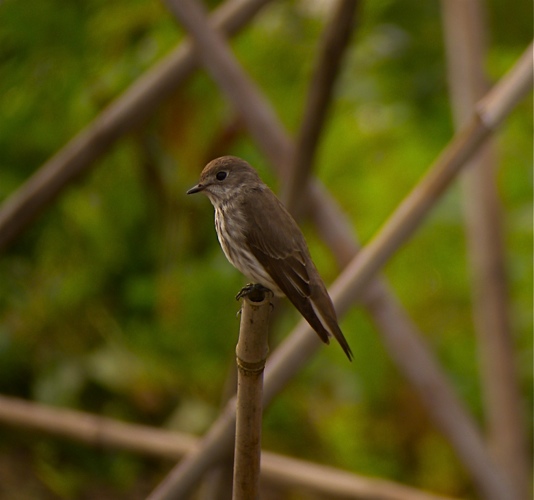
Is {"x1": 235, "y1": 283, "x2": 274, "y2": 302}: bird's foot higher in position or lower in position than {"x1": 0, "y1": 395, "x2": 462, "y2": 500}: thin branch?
higher

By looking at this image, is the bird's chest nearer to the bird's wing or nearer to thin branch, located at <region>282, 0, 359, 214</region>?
the bird's wing

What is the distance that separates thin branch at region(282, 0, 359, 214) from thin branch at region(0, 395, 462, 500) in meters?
0.55

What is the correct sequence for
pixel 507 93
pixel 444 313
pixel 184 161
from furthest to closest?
pixel 444 313 < pixel 184 161 < pixel 507 93

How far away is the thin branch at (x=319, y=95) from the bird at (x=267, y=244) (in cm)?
28

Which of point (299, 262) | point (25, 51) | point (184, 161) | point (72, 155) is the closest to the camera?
point (299, 262)

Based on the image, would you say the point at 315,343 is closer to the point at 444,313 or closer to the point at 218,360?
the point at 218,360

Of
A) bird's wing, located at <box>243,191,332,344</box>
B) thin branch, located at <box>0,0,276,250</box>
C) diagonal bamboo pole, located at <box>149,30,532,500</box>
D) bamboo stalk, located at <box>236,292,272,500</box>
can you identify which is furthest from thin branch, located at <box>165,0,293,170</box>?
bamboo stalk, located at <box>236,292,272,500</box>

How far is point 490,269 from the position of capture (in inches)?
87.5

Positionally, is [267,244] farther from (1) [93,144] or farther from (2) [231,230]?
(1) [93,144]

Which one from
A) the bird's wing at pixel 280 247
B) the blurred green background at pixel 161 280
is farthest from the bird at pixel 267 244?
the blurred green background at pixel 161 280

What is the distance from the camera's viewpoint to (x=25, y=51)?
254cm

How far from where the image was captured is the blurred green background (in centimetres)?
274

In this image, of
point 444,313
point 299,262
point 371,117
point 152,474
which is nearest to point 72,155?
point 299,262

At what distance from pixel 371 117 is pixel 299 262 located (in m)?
2.06
